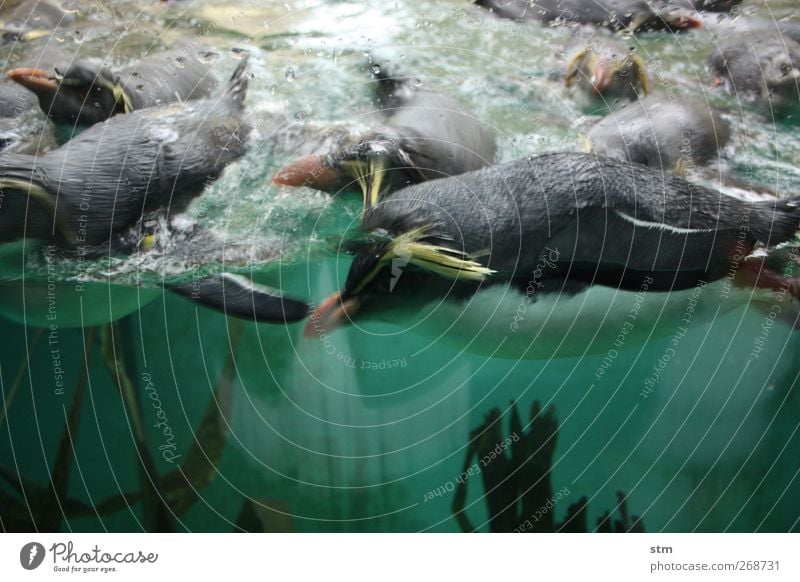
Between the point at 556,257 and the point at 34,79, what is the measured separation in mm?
646

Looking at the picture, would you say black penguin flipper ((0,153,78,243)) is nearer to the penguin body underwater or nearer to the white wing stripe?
the penguin body underwater

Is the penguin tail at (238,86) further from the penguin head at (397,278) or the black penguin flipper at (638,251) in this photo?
the black penguin flipper at (638,251)

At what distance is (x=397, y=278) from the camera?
939mm

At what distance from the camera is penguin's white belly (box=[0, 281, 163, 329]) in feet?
3.17

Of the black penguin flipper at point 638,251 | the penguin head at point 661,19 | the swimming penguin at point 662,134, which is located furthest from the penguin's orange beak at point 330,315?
the penguin head at point 661,19

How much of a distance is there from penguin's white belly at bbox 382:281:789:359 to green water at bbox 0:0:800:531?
2 centimetres

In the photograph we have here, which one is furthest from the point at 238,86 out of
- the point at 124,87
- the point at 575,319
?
the point at 575,319

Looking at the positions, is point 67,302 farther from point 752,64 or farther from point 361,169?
point 752,64

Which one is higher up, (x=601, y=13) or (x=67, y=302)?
(x=601, y=13)
